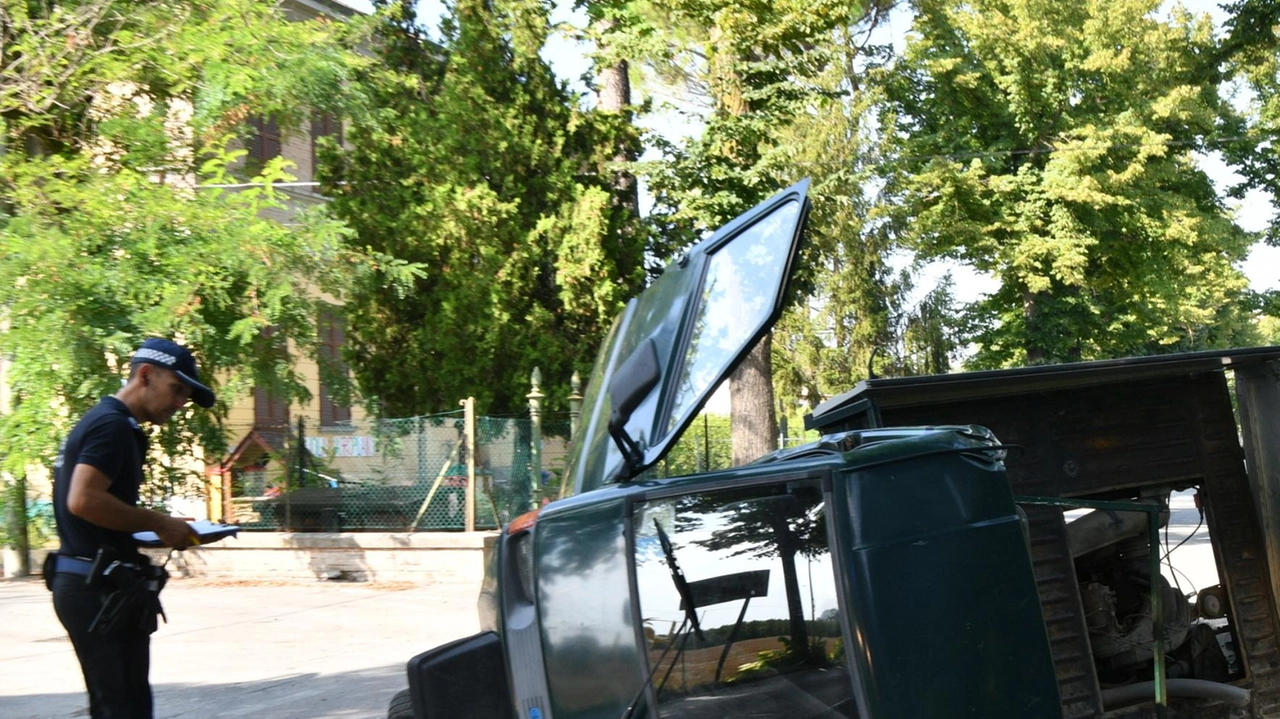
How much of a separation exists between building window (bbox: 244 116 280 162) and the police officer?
9.91 metres

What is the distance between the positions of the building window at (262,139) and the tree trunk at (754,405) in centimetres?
719

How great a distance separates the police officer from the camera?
3809 mm

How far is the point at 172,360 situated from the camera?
13.4 feet

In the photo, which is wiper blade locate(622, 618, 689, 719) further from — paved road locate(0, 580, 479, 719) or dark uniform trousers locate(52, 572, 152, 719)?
paved road locate(0, 580, 479, 719)

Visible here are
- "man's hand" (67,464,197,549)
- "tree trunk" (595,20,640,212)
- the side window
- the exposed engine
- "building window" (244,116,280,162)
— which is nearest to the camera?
the side window

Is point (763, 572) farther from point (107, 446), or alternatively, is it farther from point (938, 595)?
point (107, 446)

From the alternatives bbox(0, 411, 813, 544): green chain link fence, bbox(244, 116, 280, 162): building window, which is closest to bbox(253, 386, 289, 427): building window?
bbox(0, 411, 813, 544): green chain link fence

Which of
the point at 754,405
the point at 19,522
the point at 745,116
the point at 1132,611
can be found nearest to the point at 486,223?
the point at 745,116

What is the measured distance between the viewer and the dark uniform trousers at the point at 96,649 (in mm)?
3830

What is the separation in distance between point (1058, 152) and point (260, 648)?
2379 cm

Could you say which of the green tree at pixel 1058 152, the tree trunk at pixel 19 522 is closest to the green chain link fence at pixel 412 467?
the tree trunk at pixel 19 522

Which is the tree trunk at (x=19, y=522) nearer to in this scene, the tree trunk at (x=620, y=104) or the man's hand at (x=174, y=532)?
the tree trunk at (x=620, y=104)

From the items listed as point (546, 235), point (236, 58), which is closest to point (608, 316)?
point (546, 235)

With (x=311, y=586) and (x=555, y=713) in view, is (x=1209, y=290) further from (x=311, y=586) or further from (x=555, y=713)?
(x=555, y=713)
